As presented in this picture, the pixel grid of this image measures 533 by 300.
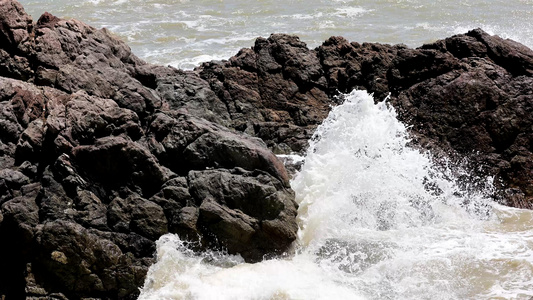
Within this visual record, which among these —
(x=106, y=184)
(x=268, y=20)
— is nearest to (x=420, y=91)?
(x=106, y=184)

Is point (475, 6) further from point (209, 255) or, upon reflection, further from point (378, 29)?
point (209, 255)

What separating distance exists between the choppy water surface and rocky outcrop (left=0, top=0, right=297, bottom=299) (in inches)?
346

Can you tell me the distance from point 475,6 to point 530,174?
18141 millimetres

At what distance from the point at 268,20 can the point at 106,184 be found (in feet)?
59.1

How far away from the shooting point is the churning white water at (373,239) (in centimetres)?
854

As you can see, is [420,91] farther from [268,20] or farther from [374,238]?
[268,20]

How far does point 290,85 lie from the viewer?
13602 millimetres

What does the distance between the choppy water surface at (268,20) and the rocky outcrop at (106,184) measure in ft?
28.8

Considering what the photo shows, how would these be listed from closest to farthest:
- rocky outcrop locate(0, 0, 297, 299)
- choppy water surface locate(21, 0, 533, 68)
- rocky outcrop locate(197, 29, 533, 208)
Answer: rocky outcrop locate(0, 0, 297, 299)
rocky outcrop locate(197, 29, 533, 208)
choppy water surface locate(21, 0, 533, 68)

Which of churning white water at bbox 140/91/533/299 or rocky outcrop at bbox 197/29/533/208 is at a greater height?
rocky outcrop at bbox 197/29/533/208

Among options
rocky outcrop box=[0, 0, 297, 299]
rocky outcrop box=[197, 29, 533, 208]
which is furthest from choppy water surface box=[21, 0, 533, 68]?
rocky outcrop box=[0, 0, 297, 299]

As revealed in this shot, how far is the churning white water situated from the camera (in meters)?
8.54

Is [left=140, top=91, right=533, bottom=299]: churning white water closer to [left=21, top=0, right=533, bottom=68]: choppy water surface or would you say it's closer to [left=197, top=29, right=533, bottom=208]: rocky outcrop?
[left=197, top=29, right=533, bottom=208]: rocky outcrop

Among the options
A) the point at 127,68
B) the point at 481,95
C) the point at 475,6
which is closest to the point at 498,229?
the point at 481,95
